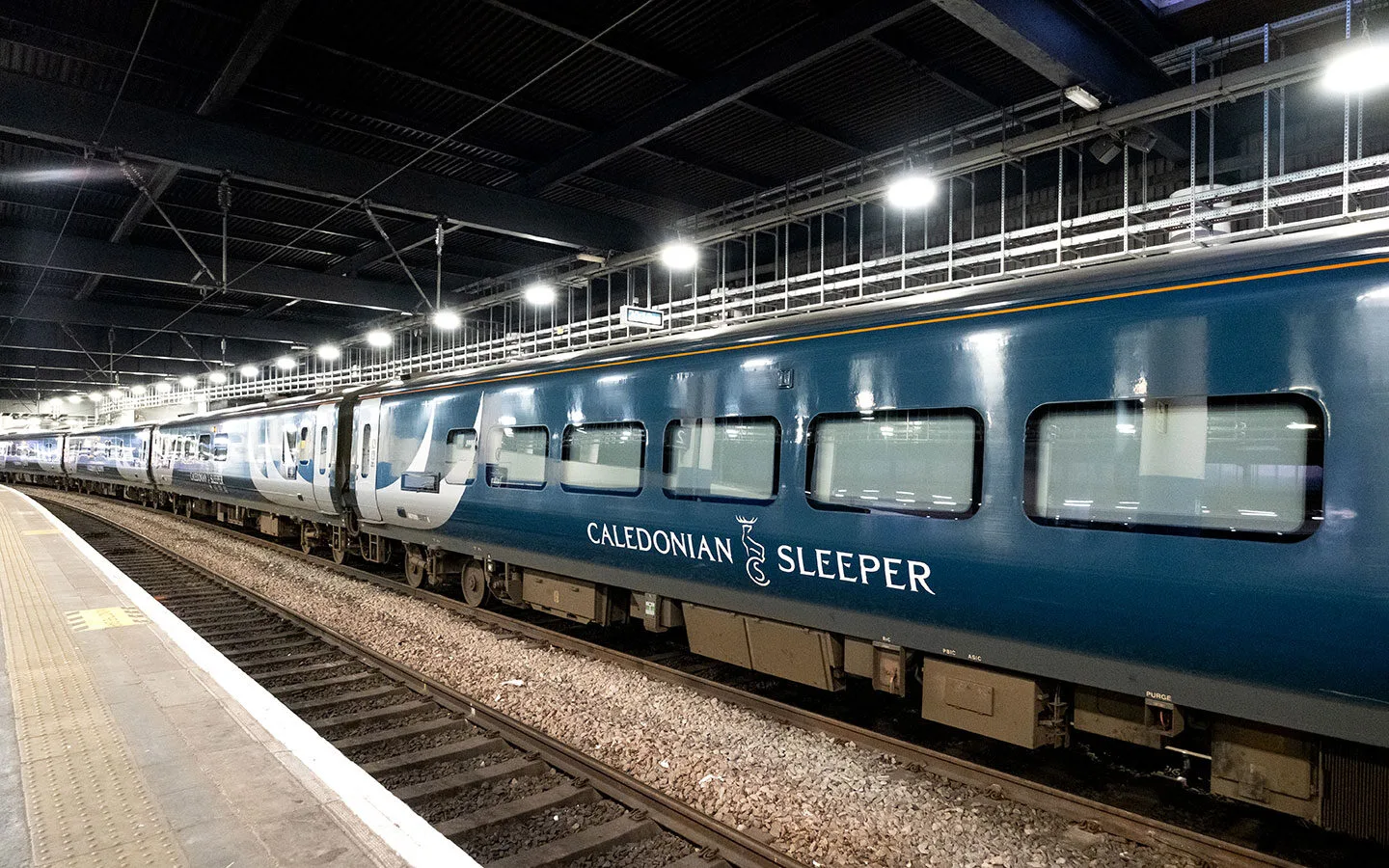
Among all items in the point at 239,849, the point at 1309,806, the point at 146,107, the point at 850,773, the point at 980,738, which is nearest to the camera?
the point at 239,849

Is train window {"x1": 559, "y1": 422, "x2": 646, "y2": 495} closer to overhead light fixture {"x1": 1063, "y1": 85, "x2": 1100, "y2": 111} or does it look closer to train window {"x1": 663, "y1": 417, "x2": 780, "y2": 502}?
train window {"x1": 663, "y1": 417, "x2": 780, "y2": 502}

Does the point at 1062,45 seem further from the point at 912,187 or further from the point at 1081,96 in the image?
the point at 912,187

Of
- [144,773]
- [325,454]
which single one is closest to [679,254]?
[325,454]

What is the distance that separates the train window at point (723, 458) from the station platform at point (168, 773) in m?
3.40

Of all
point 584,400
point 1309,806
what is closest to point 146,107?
point 584,400

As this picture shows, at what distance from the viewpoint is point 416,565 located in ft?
39.7

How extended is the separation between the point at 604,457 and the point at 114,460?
97.7 ft

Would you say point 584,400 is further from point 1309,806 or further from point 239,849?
point 1309,806

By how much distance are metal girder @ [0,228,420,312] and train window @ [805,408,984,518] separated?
568 inches

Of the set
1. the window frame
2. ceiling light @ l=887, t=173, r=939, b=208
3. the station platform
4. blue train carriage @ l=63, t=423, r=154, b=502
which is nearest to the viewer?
the station platform

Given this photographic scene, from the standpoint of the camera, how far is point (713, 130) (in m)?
11.4

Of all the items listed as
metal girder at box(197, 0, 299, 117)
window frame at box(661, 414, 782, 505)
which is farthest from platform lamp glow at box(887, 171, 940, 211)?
metal girder at box(197, 0, 299, 117)

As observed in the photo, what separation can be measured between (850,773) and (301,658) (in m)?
5.97

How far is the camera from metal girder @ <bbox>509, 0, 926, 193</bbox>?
26.2 feet
